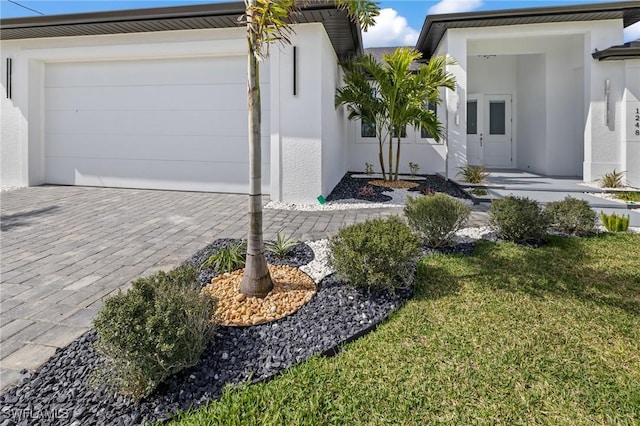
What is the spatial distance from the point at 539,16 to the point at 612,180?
4.33 meters

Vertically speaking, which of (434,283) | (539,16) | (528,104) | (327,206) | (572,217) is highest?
(539,16)

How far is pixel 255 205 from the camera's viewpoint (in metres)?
3.22

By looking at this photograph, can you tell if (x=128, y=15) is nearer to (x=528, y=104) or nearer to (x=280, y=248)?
(x=280, y=248)

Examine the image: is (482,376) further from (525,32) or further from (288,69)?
(525,32)

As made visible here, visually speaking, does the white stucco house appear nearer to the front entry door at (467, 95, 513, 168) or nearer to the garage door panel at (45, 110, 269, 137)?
the garage door panel at (45, 110, 269, 137)

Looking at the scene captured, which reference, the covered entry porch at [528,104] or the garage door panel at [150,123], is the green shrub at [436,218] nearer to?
the garage door panel at [150,123]

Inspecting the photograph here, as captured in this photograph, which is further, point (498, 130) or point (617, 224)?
point (498, 130)

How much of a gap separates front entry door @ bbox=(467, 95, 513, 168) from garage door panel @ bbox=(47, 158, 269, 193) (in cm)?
901

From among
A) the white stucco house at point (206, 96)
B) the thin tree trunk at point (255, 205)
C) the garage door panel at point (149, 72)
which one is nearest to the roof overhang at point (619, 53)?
the white stucco house at point (206, 96)

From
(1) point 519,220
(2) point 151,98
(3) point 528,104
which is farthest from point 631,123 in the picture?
(2) point 151,98

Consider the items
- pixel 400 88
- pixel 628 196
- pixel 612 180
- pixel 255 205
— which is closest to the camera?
pixel 255 205

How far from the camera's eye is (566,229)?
5.34 m

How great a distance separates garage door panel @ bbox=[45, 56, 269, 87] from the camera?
27.9ft

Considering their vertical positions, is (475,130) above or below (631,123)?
above
